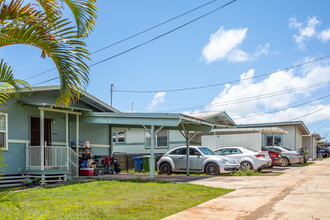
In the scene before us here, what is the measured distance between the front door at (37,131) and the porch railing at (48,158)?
0.62 metres

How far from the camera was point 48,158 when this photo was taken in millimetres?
13539

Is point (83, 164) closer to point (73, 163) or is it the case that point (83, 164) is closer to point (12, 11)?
point (73, 163)

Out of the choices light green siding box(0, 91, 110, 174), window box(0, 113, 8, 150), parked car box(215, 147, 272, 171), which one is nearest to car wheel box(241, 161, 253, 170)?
parked car box(215, 147, 272, 171)

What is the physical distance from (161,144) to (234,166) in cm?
1057

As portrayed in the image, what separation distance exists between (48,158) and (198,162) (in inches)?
284

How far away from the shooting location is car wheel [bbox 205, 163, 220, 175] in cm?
1658

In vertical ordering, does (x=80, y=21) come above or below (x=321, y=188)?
above

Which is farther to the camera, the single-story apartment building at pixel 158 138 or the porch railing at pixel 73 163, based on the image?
the single-story apartment building at pixel 158 138

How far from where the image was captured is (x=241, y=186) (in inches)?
473

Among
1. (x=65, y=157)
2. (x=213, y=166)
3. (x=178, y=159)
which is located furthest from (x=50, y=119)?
(x=213, y=166)

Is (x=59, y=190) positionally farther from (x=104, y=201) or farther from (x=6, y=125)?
(x=6, y=125)

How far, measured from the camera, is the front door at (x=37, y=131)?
45.7ft

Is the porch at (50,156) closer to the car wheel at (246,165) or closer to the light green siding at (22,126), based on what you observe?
the light green siding at (22,126)

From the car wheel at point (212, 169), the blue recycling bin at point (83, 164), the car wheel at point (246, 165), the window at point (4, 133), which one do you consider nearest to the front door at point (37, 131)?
the window at point (4, 133)
